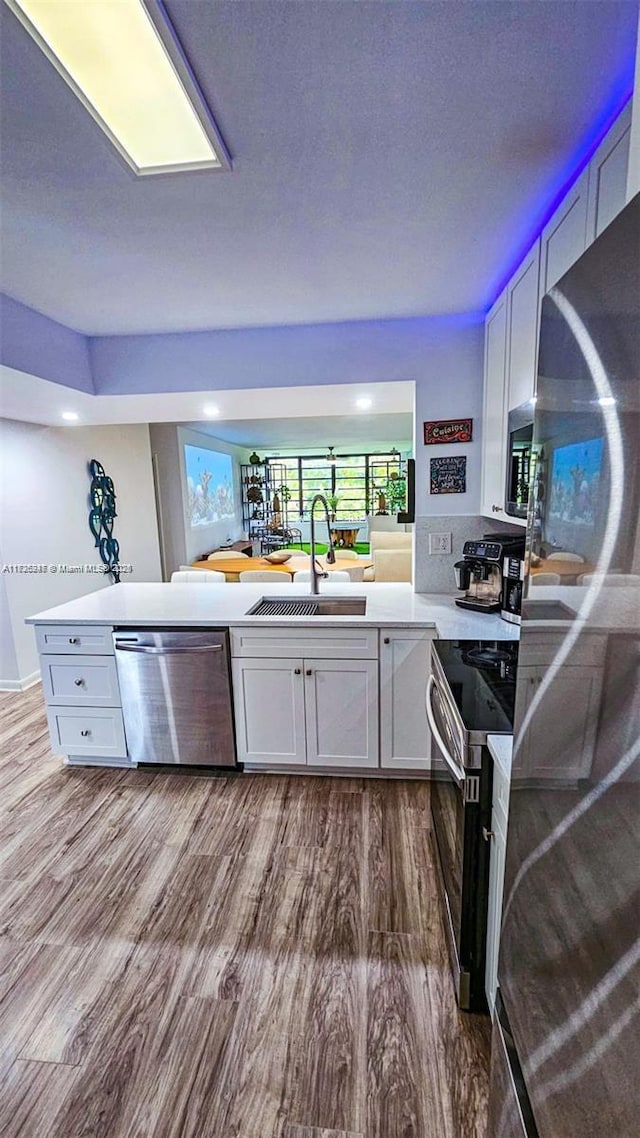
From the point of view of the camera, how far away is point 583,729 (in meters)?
0.58

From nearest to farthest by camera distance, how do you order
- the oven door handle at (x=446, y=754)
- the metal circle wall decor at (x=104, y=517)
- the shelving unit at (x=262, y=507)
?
the oven door handle at (x=446, y=754) → the metal circle wall decor at (x=104, y=517) → the shelving unit at (x=262, y=507)

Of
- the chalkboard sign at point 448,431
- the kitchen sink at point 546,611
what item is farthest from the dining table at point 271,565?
the kitchen sink at point 546,611

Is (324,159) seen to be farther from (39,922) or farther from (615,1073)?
(39,922)

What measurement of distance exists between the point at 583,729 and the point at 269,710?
2139 millimetres

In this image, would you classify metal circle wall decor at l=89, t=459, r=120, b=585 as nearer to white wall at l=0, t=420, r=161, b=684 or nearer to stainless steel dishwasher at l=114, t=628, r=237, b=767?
white wall at l=0, t=420, r=161, b=684

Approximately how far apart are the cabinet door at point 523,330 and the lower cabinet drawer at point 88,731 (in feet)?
8.33

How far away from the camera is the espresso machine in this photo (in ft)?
7.56

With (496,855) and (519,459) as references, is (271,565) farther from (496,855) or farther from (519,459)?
(496,855)

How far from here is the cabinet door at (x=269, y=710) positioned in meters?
2.52

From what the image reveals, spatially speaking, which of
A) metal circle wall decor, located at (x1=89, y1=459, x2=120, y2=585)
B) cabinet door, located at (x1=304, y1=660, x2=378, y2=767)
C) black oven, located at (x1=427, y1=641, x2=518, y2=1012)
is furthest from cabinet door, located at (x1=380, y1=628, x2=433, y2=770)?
metal circle wall decor, located at (x1=89, y1=459, x2=120, y2=585)

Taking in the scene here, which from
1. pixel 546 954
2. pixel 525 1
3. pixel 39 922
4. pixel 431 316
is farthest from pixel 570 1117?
pixel 431 316

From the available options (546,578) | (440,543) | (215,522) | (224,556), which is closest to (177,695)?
(440,543)

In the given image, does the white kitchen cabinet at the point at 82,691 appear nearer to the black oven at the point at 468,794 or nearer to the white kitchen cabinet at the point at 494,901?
the black oven at the point at 468,794

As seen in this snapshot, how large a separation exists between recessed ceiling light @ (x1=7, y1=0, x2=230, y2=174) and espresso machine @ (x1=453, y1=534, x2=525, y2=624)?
5.86ft
